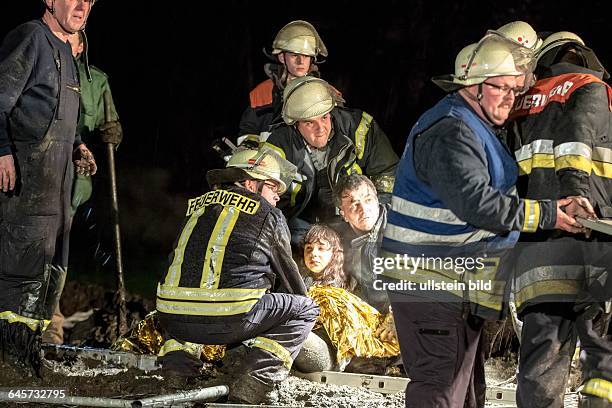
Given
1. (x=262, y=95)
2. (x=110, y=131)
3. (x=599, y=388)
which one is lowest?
(x=599, y=388)

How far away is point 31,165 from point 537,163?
10.4 feet

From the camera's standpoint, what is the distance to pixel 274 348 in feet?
20.7

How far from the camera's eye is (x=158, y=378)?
6.54 meters

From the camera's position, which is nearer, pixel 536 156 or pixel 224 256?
pixel 536 156

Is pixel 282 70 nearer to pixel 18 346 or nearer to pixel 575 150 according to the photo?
pixel 18 346

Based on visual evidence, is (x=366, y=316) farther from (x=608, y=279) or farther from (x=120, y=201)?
(x=120, y=201)

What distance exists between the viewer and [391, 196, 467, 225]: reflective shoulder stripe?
478cm

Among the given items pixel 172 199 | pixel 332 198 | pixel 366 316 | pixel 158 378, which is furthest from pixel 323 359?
pixel 172 199

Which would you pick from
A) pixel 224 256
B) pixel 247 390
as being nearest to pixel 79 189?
pixel 224 256

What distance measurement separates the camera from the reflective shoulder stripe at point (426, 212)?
4.78 metres

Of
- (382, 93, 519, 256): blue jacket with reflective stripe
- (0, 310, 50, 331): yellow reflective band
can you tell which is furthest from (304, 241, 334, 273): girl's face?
(382, 93, 519, 256): blue jacket with reflective stripe

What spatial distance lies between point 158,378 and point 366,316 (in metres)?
1.49

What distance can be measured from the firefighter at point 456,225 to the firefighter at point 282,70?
362 cm

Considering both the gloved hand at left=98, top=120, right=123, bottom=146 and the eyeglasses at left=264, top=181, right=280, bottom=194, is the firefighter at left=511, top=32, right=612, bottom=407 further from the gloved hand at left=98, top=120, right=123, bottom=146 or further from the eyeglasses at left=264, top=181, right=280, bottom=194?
the gloved hand at left=98, top=120, right=123, bottom=146
